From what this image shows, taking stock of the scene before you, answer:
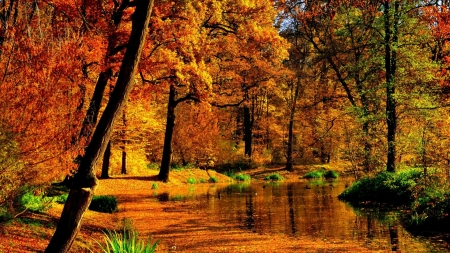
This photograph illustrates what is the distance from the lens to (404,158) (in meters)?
18.4

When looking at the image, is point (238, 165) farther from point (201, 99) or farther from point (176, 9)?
point (176, 9)

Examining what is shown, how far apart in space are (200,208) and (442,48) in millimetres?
16908

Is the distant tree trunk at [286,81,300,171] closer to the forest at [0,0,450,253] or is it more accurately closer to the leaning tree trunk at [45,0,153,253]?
the forest at [0,0,450,253]

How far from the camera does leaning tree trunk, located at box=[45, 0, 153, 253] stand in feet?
19.6

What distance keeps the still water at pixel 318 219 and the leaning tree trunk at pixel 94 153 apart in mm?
6104

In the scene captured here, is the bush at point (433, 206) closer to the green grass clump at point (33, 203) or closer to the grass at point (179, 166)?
the green grass clump at point (33, 203)

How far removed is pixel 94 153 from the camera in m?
6.25

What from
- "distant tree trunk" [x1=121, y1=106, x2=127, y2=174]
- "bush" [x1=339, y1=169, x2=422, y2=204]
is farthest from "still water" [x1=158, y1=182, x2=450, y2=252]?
"distant tree trunk" [x1=121, y1=106, x2=127, y2=174]

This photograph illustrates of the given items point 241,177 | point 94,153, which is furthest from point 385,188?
point 241,177

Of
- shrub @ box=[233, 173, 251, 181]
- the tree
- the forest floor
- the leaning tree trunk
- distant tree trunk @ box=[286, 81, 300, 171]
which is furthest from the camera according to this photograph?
distant tree trunk @ box=[286, 81, 300, 171]

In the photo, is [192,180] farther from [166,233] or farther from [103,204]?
[166,233]

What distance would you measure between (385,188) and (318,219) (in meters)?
5.06

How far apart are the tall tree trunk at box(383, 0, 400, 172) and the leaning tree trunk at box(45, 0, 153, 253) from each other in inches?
512

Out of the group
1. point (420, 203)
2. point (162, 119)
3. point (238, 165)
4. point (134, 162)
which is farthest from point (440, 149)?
point (162, 119)
